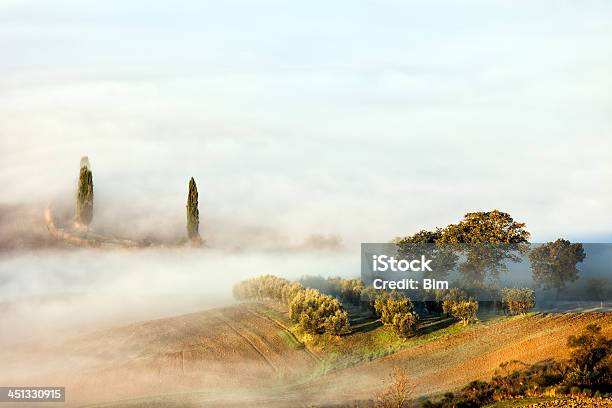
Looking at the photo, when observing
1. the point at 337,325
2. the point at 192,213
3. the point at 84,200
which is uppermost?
the point at 84,200

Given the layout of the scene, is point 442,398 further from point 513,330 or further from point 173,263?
point 173,263

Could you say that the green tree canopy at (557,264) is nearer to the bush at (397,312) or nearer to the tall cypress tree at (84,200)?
the bush at (397,312)

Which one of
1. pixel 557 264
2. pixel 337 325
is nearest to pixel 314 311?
pixel 337 325

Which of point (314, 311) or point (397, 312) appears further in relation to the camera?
point (314, 311)

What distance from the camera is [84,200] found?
158125 millimetres

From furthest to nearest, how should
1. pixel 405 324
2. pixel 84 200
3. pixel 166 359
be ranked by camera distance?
pixel 84 200, pixel 405 324, pixel 166 359

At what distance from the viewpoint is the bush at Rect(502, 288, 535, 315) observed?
9131 centimetres

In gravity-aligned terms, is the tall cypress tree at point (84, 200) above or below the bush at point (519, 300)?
above

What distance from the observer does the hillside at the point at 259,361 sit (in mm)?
76562

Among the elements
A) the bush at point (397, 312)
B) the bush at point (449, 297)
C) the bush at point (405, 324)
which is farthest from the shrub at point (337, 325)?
the bush at point (449, 297)

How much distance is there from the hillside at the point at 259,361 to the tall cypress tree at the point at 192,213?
51111mm

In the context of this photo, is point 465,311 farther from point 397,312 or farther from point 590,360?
point 590,360

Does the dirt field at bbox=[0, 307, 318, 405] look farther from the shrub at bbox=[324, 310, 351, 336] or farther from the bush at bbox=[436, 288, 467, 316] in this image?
the bush at bbox=[436, 288, 467, 316]

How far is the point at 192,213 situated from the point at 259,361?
66050 mm
